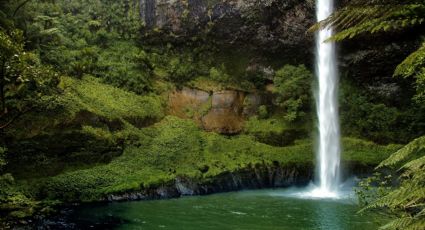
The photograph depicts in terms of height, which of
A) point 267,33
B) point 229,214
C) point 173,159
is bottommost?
point 229,214

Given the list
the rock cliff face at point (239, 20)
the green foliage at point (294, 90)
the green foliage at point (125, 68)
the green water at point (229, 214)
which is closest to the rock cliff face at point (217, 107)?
the green foliage at point (294, 90)

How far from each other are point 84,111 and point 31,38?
4439mm

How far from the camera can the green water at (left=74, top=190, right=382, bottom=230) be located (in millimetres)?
12250

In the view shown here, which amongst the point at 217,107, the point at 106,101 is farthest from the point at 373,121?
the point at 106,101

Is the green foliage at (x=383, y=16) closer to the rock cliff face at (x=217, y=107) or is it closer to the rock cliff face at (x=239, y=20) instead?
the rock cliff face at (x=217, y=107)

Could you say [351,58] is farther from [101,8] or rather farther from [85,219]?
[85,219]

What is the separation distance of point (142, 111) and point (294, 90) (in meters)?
8.04

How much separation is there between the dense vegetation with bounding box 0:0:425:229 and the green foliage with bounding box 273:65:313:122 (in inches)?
2.6

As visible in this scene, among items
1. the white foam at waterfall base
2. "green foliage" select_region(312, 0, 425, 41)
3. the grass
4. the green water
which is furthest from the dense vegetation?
"green foliage" select_region(312, 0, 425, 41)

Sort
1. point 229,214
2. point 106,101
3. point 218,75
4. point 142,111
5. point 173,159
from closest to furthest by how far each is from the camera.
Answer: point 229,214 → point 173,159 → point 106,101 → point 142,111 → point 218,75

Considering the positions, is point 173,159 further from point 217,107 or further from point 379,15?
point 379,15

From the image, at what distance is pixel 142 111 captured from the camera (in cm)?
2041

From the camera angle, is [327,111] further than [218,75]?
No

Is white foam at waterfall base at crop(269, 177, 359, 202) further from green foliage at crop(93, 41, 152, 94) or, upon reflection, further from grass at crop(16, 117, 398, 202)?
green foliage at crop(93, 41, 152, 94)
